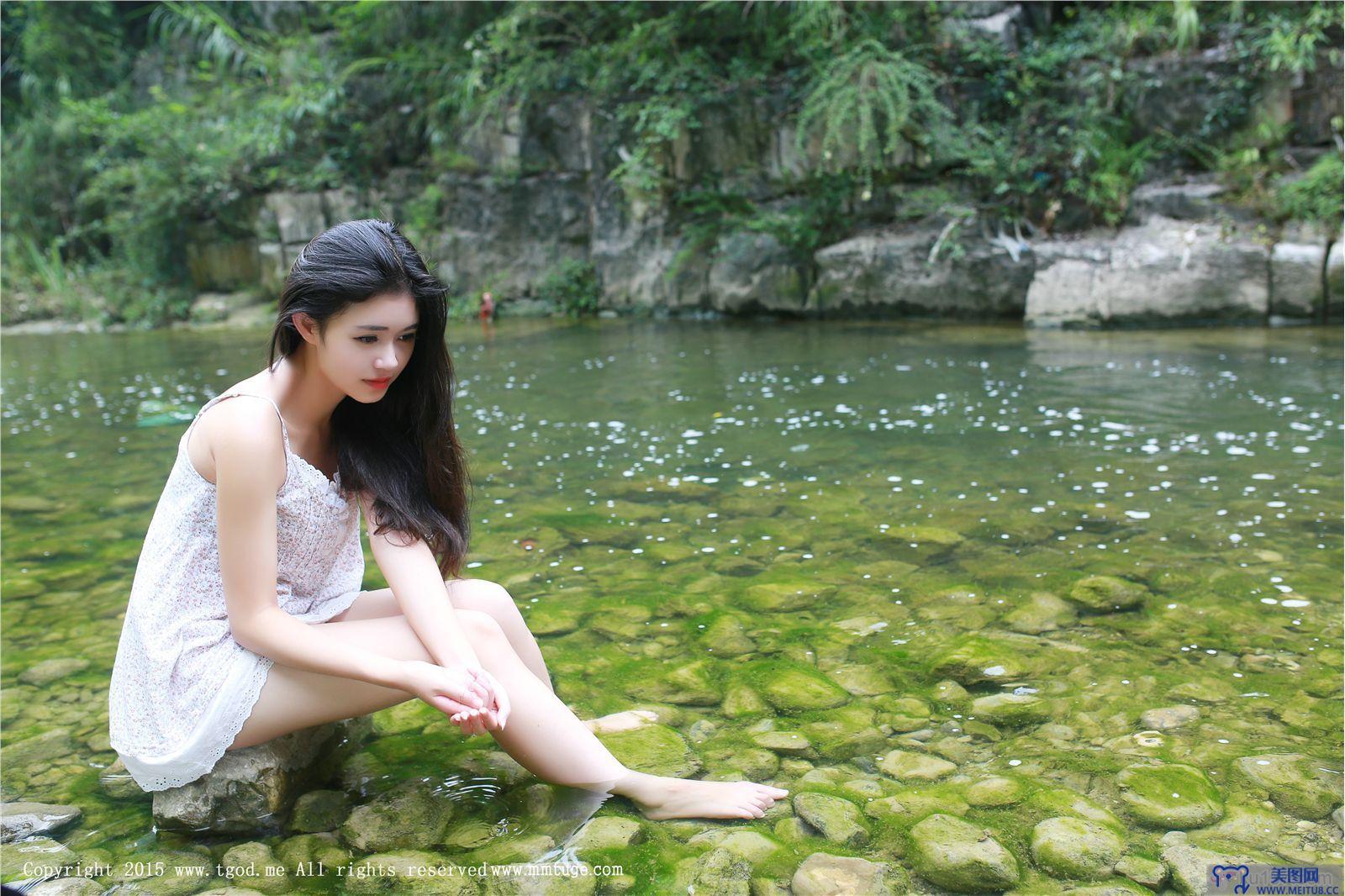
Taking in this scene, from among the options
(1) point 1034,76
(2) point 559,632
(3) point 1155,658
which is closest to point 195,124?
(1) point 1034,76

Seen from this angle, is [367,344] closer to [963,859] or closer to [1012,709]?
[963,859]

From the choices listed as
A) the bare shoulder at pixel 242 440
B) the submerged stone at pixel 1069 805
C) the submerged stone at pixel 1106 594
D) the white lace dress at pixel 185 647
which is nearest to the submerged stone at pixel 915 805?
the submerged stone at pixel 1069 805

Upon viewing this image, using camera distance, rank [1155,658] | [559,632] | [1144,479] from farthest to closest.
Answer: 1. [1144,479]
2. [559,632]
3. [1155,658]

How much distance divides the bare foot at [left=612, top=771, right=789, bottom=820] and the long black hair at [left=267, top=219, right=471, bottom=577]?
2.42ft

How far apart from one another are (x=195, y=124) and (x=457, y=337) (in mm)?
9077

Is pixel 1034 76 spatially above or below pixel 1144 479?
above

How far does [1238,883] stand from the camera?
1.91 meters

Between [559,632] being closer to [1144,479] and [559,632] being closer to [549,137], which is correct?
[1144,479]

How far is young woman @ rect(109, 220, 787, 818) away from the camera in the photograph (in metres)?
2.12

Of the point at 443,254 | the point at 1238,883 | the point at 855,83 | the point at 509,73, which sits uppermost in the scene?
the point at 509,73

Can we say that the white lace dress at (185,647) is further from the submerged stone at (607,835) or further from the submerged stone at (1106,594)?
the submerged stone at (1106,594)

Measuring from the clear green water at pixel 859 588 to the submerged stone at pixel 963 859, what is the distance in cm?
5

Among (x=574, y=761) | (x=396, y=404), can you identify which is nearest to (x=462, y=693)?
(x=574, y=761)

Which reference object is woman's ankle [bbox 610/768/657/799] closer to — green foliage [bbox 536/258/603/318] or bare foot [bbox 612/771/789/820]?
bare foot [bbox 612/771/789/820]
